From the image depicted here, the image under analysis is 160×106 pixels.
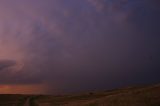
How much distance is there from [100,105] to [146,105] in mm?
11748

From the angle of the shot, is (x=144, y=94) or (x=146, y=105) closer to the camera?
(x=146, y=105)

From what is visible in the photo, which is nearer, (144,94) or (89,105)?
(144,94)

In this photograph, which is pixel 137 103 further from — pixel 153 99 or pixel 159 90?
pixel 159 90

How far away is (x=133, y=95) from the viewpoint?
3669cm

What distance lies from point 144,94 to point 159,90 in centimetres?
194

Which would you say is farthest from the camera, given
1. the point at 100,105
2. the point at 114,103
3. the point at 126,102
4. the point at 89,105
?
the point at 89,105

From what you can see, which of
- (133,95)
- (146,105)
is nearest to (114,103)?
(133,95)

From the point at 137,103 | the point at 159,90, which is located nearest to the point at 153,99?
the point at 137,103

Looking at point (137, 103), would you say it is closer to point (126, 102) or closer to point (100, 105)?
point (126, 102)

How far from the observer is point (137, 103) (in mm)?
32500

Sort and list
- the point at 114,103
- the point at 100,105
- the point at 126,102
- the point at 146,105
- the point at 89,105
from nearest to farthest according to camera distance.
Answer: the point at 146,105
the point at 126,102
the point at 114,103
the point at 100,105
the point at 89,105

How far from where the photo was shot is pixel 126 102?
3472 centimetres

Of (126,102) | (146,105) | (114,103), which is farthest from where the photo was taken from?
(114,103)

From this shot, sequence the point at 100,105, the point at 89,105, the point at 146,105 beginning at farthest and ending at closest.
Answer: the point at 89,105
the point at 100,105
the point at 146,105
